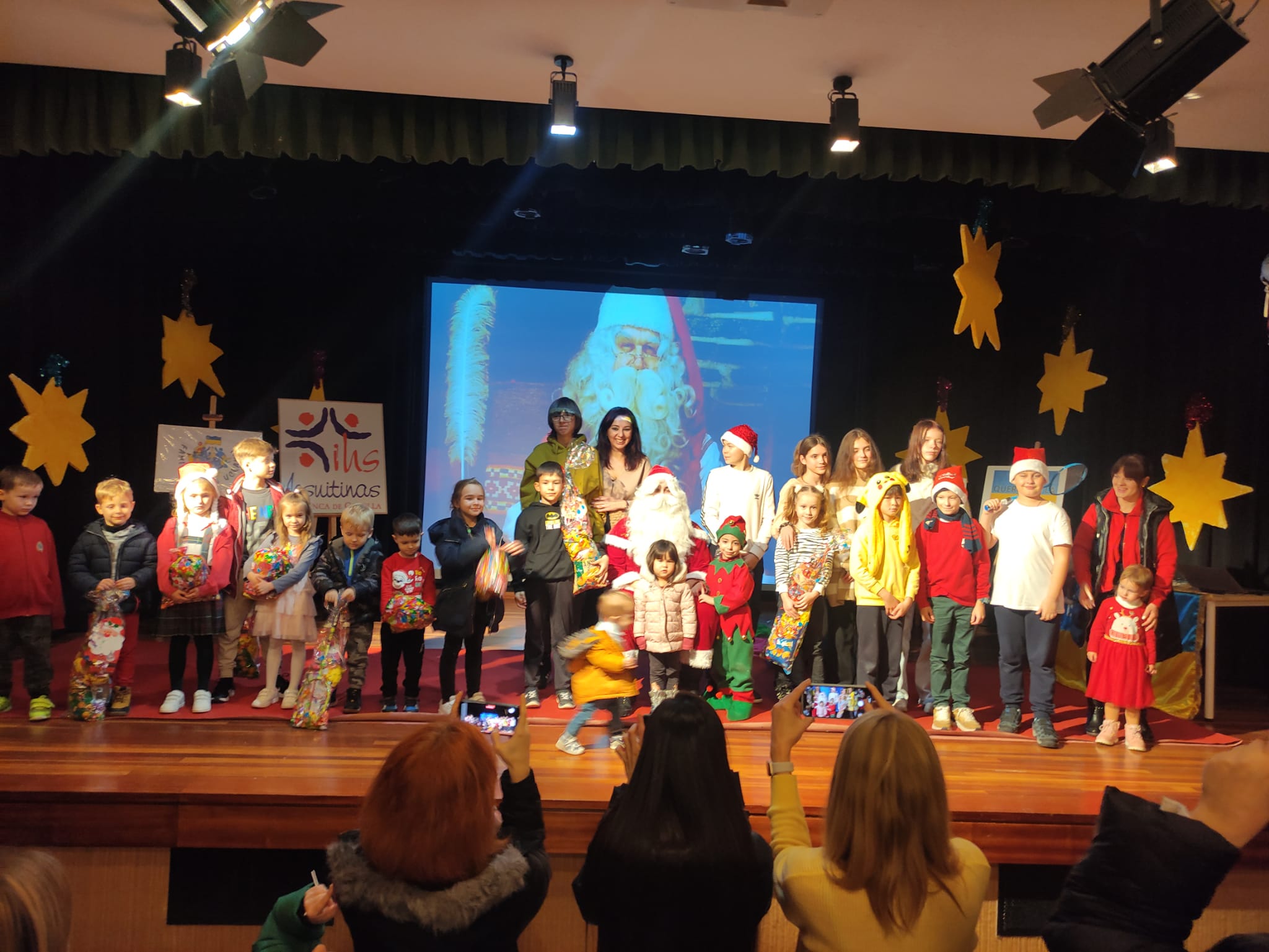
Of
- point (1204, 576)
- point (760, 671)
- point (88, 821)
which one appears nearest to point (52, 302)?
point (88, 821)

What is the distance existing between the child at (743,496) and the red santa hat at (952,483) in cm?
80

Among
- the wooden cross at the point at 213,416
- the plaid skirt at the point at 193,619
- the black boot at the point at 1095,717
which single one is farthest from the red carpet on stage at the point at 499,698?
the wooden cross at the point at 213,416

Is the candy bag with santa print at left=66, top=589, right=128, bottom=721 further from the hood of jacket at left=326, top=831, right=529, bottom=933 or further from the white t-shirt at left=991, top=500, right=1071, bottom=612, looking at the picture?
the white t-shirt at left=991, top=500, right=1071, bottom=612

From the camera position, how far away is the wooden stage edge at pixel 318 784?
3.19 meters

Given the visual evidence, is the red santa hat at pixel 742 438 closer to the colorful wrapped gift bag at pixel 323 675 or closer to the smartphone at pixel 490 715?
the smartphone at pixel 490 715

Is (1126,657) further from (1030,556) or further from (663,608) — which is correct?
(663,608)

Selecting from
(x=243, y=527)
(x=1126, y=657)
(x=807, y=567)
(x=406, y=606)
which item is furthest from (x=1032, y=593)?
(x=243, y=527)

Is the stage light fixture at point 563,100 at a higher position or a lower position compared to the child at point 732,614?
higher

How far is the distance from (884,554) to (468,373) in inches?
143

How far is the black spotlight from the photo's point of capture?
2998 millimetres

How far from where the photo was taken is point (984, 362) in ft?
23.4

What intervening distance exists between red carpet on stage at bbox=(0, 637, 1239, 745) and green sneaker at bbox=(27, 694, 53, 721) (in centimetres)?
7

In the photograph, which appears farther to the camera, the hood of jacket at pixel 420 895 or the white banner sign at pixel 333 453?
the white banner sign at pixel 333 453

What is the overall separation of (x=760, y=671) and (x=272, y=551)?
2824 millimetres
